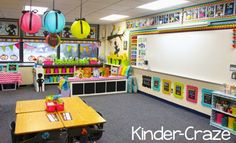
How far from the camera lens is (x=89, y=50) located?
383 inches

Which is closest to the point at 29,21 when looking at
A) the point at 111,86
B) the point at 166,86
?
the point at 166,86

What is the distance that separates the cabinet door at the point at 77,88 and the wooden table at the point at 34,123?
3.61 m

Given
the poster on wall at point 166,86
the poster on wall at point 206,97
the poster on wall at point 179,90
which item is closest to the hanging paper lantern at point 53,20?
the poster on wall at point 206,97

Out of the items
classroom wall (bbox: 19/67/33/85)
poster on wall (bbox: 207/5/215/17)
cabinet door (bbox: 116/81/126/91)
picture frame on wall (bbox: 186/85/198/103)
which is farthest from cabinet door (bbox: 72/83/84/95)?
poster on wall (bbox: 207/5/215/17)

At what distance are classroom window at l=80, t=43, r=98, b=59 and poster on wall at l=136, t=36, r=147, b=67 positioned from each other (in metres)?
3.18

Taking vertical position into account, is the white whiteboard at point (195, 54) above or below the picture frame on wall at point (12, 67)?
above

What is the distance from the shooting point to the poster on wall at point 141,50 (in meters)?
6.90

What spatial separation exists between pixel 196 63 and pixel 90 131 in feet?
11.1

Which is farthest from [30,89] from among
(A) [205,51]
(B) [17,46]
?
(A) [205,51]

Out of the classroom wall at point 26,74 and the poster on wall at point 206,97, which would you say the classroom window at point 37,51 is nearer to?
the classroom wall at point 26,74

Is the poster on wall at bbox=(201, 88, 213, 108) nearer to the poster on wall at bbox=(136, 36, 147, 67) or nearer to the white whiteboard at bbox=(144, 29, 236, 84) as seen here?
the white whiteboard at bbox=(144, 29, 236, 84)

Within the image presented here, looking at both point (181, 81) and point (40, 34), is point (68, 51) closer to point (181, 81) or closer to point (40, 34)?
point (40, 34)

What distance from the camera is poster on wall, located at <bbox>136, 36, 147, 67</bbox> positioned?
690 centimetres

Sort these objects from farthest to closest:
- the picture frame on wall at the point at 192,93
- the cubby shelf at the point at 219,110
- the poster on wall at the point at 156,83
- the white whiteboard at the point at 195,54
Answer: the poster on wall at the point at 156,83
the picture frame on wall at the point at 192,93
the white whiteboard at the point at 195,54
the cubby shelf at the point at 219,110
